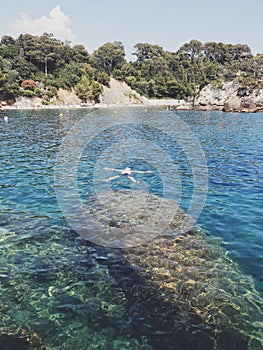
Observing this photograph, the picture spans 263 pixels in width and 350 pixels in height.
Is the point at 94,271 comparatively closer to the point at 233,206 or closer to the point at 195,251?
the point at 195,251

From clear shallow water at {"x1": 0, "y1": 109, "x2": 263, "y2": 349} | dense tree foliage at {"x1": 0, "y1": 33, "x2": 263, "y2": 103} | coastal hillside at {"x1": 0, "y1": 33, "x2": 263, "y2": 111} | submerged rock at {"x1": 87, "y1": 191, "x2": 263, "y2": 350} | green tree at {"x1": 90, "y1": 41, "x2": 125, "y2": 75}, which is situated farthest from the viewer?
green tree at {"x1": 90, "y1": 41, "x2": 125, "y2": 75}

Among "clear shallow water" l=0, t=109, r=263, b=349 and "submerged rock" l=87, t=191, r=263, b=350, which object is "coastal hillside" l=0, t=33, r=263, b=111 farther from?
"submerged rock" l=87, t=191, r=263, b=350

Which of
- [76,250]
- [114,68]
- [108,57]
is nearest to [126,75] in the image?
[114,68]

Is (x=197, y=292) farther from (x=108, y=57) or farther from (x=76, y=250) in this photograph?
(x=108, y=57)

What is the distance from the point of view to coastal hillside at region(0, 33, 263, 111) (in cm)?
10344

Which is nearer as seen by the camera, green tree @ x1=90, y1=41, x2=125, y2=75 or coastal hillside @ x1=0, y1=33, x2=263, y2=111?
coastal hillside @ x1=0, y1=33, x2=263, y2=111

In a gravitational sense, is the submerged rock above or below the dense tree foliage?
below

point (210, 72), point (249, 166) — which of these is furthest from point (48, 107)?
point (249, 166)

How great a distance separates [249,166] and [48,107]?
92.5m

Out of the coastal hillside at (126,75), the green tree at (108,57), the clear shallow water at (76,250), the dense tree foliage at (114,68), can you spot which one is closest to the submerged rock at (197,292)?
the clear shallow water at (76,250)

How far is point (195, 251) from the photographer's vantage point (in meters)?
10.9

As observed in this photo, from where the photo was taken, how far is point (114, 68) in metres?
149

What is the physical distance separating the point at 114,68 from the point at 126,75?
834 centimetres

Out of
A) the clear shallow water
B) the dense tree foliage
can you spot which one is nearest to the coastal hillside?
the dense tree foliage
